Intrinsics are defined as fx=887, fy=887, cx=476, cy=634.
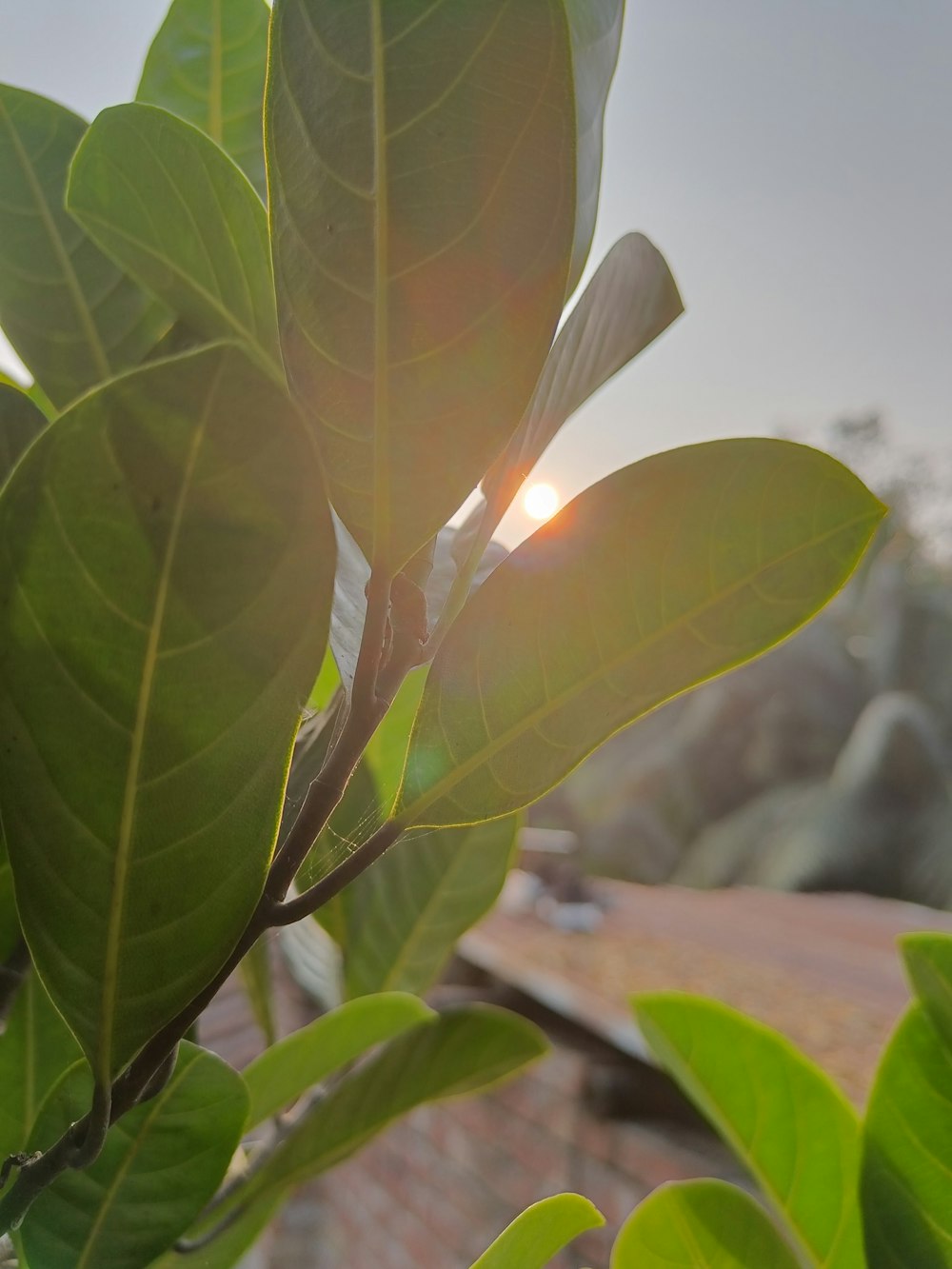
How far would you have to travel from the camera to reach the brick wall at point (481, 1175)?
160cm

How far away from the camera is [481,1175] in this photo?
2076 millimetres

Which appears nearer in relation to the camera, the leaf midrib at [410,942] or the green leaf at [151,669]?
the green leaf at [151,669]

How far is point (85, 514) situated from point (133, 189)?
0.11 m

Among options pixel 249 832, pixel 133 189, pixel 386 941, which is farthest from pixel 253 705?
pixel 386 941

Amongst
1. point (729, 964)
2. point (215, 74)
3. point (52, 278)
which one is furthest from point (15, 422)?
point (729, 964)

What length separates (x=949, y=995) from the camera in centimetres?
22

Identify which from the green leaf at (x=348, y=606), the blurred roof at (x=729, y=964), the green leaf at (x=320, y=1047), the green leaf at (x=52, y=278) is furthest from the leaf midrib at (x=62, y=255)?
the blurred roof at (x=729, y=964)

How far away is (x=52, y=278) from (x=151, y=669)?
6.5 inches

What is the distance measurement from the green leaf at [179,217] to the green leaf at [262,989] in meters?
0.21

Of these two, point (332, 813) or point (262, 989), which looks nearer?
point (332, 813)

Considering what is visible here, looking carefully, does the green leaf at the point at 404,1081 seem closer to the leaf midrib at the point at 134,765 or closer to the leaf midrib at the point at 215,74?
the leaf midrib at the point at 134,765

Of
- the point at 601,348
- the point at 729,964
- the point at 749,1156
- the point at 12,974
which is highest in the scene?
the point at 601,348

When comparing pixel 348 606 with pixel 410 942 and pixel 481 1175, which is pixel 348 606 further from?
pixel 481 1175

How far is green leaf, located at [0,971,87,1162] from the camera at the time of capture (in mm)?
225
